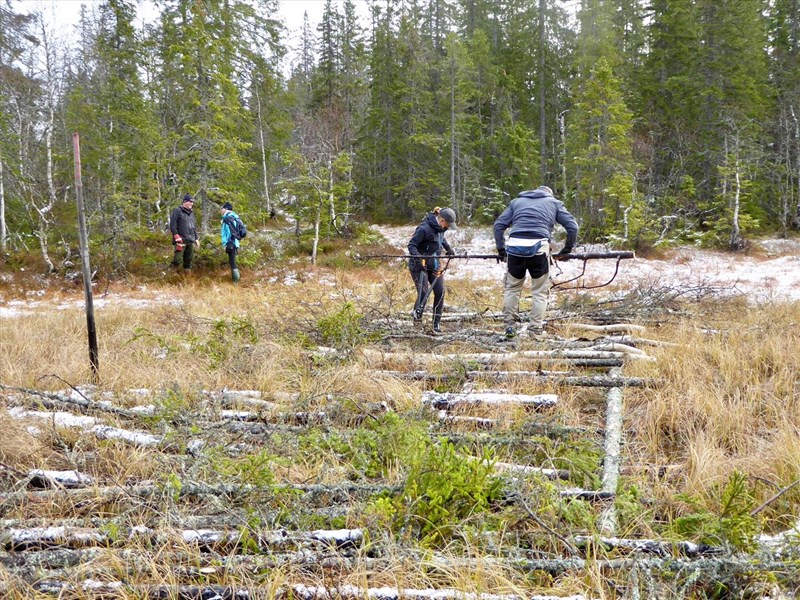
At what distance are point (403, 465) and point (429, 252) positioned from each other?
517 cm

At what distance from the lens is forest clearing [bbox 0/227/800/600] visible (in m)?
2.28

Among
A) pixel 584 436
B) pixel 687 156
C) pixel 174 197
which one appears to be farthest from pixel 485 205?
pixel 584 436

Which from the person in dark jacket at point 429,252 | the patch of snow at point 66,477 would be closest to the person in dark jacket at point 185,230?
the person in dark jacket at point 429,252

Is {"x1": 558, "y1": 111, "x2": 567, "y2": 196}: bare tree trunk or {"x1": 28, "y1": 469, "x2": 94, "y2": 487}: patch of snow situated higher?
{"x1": 558, "y1": 111, "x2": 567, "y2": 196}: bare tree trunk

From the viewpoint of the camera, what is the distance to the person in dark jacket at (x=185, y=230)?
12.7m

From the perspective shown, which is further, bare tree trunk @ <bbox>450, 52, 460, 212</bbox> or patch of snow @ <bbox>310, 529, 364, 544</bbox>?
bare tree trunk @ <bbox>450, 52, 460, 212</bbox>

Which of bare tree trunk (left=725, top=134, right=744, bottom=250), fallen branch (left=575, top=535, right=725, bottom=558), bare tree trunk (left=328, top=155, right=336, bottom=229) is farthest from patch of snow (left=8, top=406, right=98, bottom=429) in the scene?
bare tree trunk (left=725, top=134, right=744, bottom=250)

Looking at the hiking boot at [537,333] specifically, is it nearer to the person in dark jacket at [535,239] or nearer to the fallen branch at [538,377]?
the person in dark jacket at [535,239]

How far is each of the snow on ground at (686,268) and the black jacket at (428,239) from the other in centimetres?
512

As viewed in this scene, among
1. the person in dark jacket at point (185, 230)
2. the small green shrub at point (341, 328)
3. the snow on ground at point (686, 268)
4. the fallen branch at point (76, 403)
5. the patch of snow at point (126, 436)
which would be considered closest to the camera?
the patch of snow at point (126, 436)

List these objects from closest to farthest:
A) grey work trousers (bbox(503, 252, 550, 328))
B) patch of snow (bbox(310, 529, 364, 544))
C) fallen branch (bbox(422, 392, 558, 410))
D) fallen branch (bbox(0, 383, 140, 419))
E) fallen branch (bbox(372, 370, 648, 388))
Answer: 1. patch of snow (bbox(310, 529, 364, 544))
2. fallen branch (bbox(0, 383, 140, 419))
3. fallen branch (bbox(422, 392, 558, 410))
4. fallen branch (bbox(372, 370, 648, 388))
5. grey work trousers (bbox(503, 252, 550, 328))

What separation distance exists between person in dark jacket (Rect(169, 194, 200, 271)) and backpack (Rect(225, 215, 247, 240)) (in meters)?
0.95

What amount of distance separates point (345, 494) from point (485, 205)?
2704 cm

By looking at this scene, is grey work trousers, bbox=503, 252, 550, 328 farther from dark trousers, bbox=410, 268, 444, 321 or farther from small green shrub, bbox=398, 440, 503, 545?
small green shrub, bbox=398, 440, 503, 545
